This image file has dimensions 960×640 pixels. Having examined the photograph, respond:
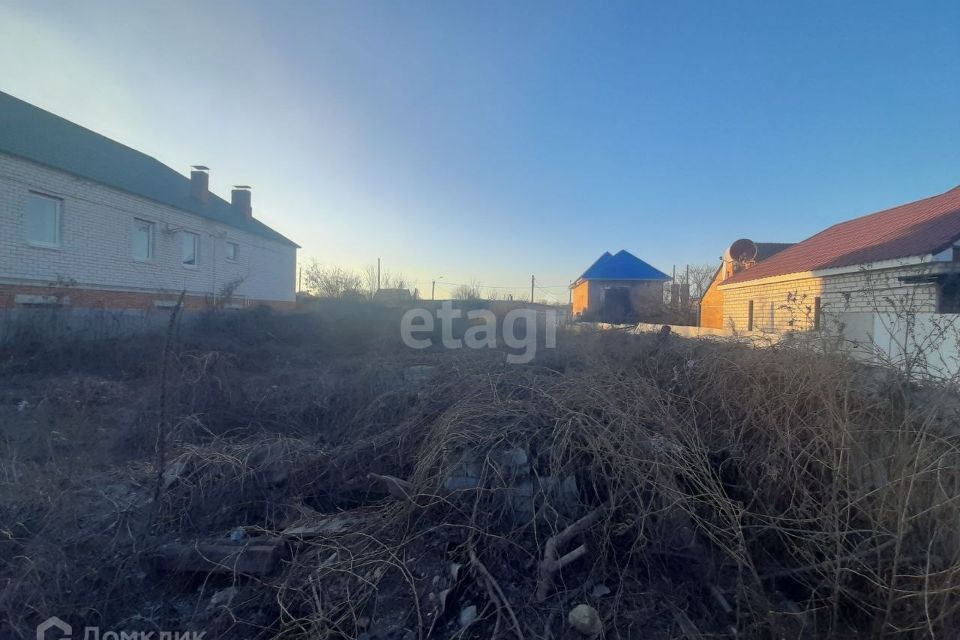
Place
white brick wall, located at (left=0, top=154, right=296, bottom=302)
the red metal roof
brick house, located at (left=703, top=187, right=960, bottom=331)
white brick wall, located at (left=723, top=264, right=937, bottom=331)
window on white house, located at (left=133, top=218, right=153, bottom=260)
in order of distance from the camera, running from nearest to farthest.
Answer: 1. brick house, located at (left=703, top=187, right=960, bottom=331)
2. white brick wall, located at (left=723, top=264, right=937, bottom=331)
3. the red metal roof
4. white brick wall, located at (left=0, top=154, right=296, bottom=302)
5. window on white house, located at (left=133, top=218, right=153, bottom=260)

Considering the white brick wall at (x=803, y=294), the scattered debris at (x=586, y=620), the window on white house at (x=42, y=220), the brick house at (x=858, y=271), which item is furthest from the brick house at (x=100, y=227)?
the white brick wall at (x=803, y=294)

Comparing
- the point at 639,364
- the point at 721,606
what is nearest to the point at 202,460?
the point at 721,606

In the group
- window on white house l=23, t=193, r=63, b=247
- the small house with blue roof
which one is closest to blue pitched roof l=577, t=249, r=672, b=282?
the small house with blue roof

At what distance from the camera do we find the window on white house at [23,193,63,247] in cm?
1001

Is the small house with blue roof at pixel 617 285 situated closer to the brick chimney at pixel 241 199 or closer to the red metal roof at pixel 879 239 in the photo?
the red metal roof at pixel 879 239

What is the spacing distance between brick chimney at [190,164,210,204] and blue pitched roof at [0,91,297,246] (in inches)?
9.1

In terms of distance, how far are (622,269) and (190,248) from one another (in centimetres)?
2289

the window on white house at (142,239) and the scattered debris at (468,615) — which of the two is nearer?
the scattered debris at (468,615)

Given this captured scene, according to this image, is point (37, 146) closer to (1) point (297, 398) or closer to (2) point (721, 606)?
(1) point (297, 398)

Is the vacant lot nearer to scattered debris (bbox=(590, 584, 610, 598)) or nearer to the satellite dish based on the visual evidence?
scattered debris (bbox=(590, 584, 610, 598))

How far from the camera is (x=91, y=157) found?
12633mm

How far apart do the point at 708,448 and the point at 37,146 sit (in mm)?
15040

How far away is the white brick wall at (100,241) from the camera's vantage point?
9562mm

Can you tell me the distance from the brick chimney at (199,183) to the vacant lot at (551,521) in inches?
616
